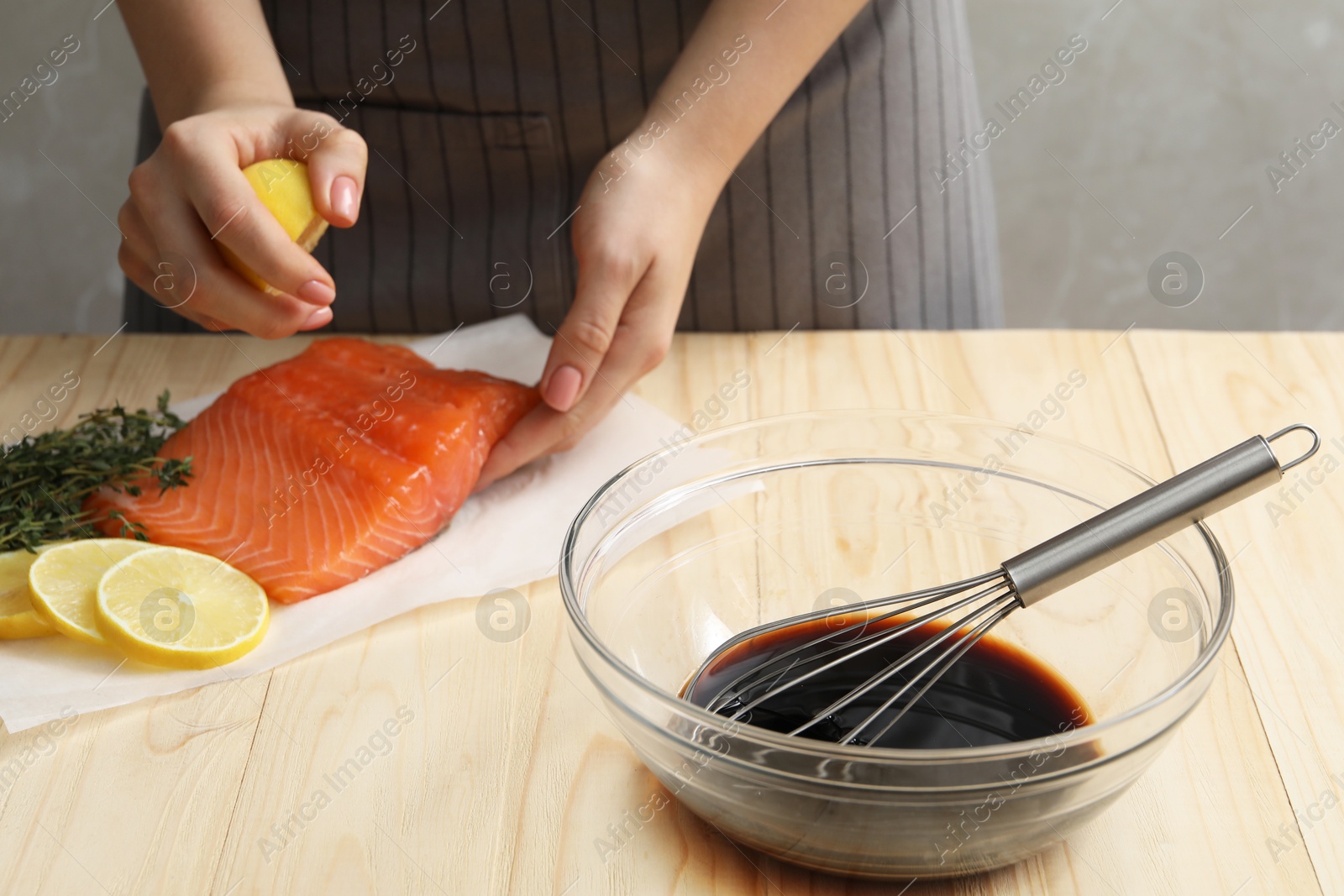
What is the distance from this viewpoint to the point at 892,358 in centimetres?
108

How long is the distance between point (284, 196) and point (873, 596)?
0.53 metres

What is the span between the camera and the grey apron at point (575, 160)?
43.0 inches

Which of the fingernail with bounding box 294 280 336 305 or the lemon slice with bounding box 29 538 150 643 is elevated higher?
the fingernail with bounding box 294 280 336 305

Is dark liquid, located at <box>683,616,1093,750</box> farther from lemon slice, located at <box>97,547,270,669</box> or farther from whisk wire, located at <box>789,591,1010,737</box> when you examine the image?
lemon slice, located at <box>97,547,270,669</box>

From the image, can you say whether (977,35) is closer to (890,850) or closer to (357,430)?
(357,430)

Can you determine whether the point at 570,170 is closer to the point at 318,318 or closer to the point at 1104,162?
the point at 318,318

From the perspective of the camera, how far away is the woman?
877 millimetres

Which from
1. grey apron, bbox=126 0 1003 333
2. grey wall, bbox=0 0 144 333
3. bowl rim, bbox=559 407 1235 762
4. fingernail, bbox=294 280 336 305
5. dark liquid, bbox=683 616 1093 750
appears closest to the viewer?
bowl rim, bbox=559 407 1235 762

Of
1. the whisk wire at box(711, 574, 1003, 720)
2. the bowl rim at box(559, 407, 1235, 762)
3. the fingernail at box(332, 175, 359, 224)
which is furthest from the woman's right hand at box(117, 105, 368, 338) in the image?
Result: the whisk wire at box(711, 574, 1003, 720)

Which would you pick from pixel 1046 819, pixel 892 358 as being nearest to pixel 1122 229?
pixel 892 358

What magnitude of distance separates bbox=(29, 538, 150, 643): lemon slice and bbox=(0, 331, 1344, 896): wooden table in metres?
0.08

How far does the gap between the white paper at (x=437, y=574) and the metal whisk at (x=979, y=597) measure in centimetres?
26

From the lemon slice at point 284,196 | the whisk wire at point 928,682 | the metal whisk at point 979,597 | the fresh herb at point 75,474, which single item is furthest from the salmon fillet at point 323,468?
the whisk wire at point 928,682

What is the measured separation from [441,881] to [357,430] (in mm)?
451
